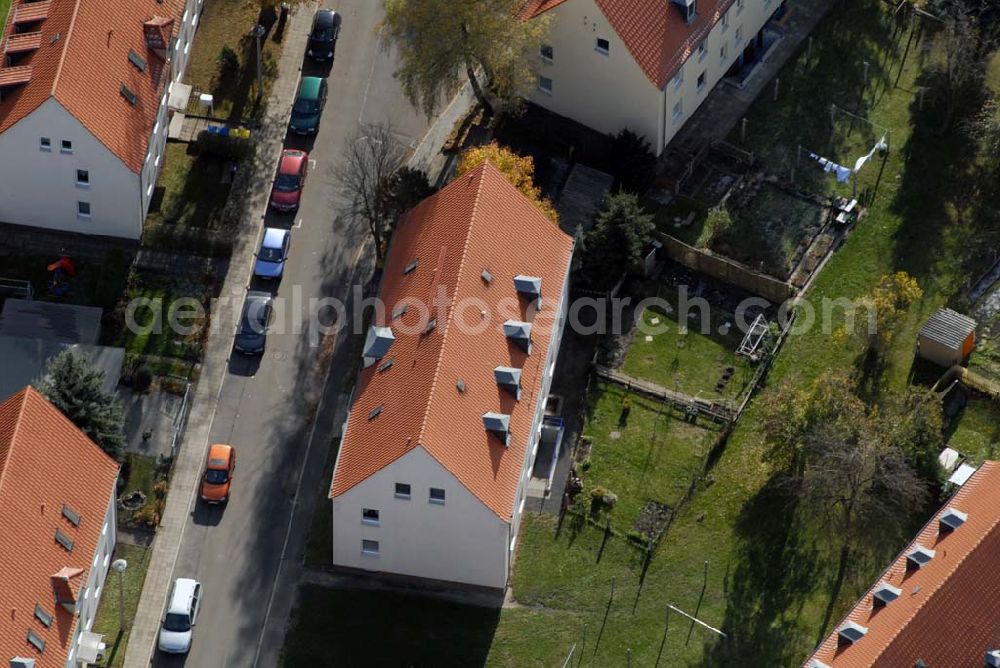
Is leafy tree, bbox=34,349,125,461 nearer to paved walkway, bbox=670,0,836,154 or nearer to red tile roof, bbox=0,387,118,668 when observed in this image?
red tile roof, bbox=0,387,118,668

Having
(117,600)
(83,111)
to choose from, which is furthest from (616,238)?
(117,600)

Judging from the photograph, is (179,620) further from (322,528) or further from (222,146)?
(222,146)

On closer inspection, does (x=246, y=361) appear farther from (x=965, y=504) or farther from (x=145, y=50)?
(x=965, y=504)

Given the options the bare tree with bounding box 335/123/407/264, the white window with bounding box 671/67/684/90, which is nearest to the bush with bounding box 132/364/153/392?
the bare tree with bounding box 335/123/407/264

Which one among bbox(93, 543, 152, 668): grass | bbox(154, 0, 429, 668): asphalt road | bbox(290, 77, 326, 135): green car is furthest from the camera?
bbox(290, 77, 326, 135): green car

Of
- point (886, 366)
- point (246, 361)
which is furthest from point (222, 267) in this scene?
point (886, 366)

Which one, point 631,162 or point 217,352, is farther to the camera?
point 631,162
